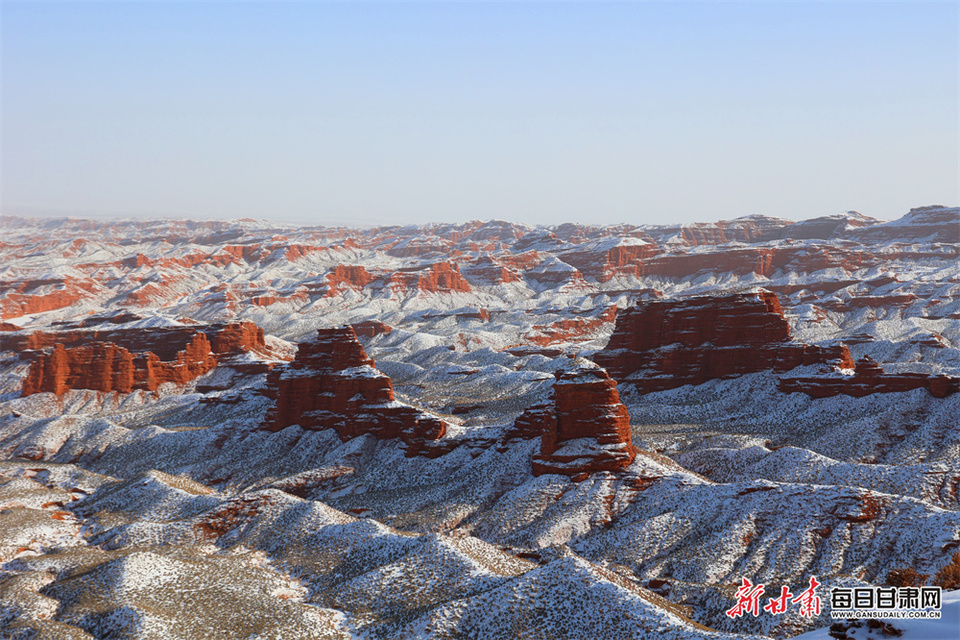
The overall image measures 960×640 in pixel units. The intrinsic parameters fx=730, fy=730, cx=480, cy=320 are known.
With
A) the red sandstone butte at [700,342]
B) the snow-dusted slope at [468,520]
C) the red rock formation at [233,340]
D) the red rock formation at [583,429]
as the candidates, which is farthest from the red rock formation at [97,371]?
the red rock formation at [583,429]

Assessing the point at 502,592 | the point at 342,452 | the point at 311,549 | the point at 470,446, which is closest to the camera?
the point at 502,592

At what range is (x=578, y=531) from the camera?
3036 inches

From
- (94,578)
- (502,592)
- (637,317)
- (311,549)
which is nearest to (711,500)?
(502,592)

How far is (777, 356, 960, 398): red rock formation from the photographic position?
10656cm

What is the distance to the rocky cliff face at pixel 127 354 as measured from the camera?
163250 millimetres

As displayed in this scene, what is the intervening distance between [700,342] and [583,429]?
65674 mm

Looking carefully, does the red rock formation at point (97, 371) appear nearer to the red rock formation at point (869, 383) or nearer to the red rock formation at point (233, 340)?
the red rock formation at point (233, 340)

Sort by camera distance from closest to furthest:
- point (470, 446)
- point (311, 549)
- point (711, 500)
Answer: point (311, 549) < point (711, 500) < point (470, 446)

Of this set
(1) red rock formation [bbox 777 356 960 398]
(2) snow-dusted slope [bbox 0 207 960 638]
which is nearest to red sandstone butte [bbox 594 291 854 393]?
(2) snow-dusted slope [bbox 0 207 960 638]

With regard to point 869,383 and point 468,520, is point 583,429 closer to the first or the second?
point 468,520

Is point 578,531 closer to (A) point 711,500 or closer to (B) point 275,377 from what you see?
(A) point 711,500

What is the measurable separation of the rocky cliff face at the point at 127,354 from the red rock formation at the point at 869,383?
13112cm

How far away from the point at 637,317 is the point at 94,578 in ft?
387

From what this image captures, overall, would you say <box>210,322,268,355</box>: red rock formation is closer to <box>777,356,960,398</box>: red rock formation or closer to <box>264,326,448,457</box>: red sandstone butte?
<box>264,326,448,457</box>: red sandstone butte
